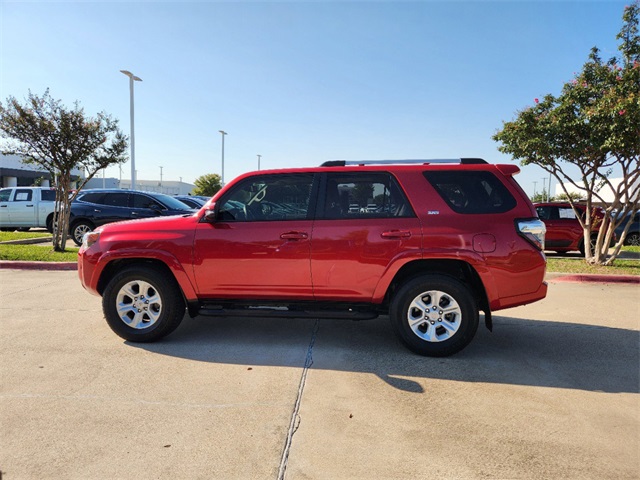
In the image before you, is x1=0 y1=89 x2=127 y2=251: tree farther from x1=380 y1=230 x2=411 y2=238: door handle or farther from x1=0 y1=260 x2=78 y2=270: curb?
x1=380 y1=230 x2=411 y2=238: door handle

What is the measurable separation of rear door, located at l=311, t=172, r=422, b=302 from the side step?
0.43ft

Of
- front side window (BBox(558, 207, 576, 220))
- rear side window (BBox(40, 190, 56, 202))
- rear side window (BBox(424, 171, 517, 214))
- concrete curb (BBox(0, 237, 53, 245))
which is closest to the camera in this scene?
rear side window (BBox(424, 171, 517, 214))

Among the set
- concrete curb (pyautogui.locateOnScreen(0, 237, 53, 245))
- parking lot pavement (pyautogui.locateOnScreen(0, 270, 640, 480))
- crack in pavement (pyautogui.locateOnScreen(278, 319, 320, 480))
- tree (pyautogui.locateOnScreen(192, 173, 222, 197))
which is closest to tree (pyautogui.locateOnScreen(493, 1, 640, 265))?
parking lot pavement (pyautogui.locateOnScreen(0, 270, 640, 480))

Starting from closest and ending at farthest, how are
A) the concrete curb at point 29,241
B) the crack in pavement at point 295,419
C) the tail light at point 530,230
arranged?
1. the crack in pavement at point 295,419
2. the tail light at point 530,230
3. the concrete curb at point 29,241

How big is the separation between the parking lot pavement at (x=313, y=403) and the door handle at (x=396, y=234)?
1.16m

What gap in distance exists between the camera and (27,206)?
1548 cm

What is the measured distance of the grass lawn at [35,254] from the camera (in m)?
9.53

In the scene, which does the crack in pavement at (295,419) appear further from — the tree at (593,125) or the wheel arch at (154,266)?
the tree at (593,125)

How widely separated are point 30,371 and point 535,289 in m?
4.62

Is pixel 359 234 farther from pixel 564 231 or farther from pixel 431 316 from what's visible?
pixel 564 231

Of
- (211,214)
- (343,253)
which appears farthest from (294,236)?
(211,214)

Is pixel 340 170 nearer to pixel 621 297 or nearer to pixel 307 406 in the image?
pixel 307 406

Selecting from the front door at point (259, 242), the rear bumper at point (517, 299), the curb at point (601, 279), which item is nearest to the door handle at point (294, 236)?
the front door at point (259, 242)

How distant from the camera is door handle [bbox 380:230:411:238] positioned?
13.6 ft
